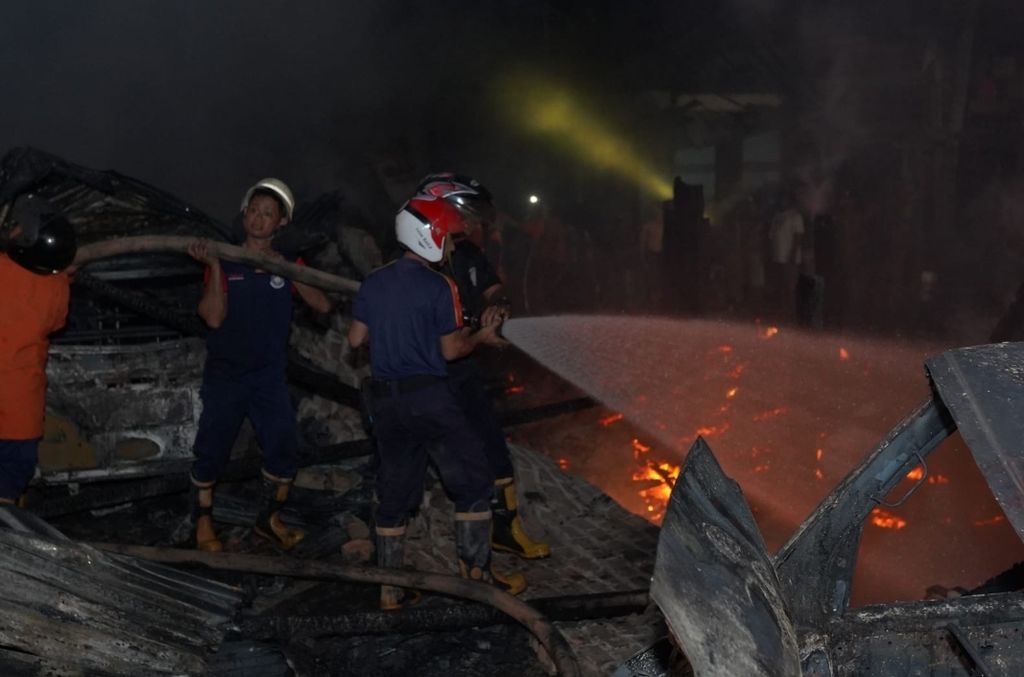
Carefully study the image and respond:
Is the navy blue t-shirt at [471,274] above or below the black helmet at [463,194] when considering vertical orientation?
below

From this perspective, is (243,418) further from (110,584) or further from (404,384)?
(110,584)

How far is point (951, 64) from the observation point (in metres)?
17.6

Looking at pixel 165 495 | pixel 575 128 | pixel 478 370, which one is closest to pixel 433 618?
pixel 478 370

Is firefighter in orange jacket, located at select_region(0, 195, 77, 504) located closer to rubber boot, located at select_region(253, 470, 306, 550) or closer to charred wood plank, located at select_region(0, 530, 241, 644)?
charred wood plank, located at select_region(0, 530, 241, 644)

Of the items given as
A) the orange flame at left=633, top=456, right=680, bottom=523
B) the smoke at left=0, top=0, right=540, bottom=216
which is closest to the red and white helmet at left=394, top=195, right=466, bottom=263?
the orange flame at left=633, top=456, right=680, bottom=523

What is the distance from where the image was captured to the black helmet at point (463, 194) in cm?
593

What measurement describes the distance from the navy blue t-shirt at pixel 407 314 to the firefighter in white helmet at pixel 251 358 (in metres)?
0.98

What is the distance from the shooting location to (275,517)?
21.0 feet

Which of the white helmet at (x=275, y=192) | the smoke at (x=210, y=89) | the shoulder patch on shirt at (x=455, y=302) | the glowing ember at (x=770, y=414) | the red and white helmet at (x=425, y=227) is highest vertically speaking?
the smoke at (x=210, y=89)

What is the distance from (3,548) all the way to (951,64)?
57.6ft

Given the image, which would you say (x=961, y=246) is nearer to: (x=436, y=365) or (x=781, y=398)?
(x=781, y=398)

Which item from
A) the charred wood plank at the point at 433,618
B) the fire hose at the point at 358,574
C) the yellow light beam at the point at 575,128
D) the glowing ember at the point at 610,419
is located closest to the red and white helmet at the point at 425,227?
the fire hose at the point at 358,574

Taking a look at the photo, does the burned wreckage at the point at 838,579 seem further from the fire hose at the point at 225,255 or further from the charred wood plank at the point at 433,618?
the fire hose at the point at 225,255

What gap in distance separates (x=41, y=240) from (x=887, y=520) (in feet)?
21.0
